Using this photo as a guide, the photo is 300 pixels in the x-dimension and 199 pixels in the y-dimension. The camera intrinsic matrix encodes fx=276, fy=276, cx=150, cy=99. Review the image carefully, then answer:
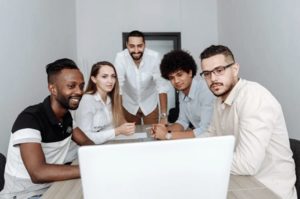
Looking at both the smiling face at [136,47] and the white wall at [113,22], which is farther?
the white wall at [113,22]

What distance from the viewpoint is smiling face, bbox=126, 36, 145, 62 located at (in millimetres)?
2660

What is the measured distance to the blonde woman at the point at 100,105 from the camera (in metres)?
1.84

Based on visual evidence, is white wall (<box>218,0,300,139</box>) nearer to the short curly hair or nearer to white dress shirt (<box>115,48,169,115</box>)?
the short curly hair

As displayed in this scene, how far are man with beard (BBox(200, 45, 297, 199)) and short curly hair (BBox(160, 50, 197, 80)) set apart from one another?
0.73 meters

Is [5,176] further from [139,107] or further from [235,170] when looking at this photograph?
[139,107]

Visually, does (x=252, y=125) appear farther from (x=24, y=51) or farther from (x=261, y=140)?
(x=24, y=51)

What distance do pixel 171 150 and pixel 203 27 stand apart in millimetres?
3930

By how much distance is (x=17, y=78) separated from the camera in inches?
79.6

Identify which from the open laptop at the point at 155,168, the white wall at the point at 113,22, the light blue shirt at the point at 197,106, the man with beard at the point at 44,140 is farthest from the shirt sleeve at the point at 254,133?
the white wall at the point at 113,22

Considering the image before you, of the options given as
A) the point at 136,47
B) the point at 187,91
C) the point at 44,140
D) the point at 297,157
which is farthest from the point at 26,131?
the point at 136,47

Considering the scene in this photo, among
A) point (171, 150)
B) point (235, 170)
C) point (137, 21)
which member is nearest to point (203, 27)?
point (137, 21)

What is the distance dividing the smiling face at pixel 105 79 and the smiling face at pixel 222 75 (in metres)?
0.91

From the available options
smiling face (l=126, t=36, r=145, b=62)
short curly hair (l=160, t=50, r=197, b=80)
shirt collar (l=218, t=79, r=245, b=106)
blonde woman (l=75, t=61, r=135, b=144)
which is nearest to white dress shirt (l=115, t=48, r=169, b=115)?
smiling face (l=126, t=36, r=145, b=62)

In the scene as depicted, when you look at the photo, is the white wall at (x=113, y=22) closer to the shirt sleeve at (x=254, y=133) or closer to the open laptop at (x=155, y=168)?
the shirt sleeve at (x=254, y=133)
